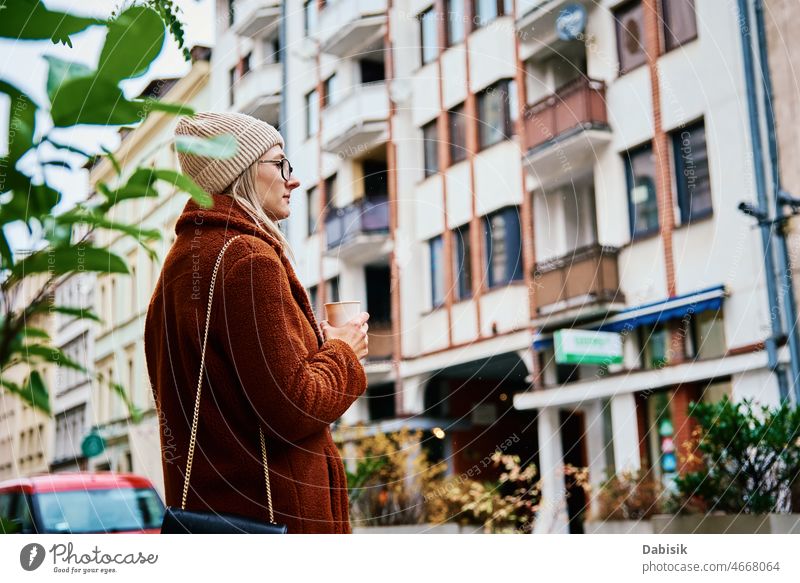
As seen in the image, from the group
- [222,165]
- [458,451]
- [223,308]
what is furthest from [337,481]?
[458,451]

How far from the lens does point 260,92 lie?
14.5 ft

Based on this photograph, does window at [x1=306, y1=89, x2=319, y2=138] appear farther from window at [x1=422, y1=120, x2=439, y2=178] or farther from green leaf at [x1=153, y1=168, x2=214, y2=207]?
green leaf at [x1=153, y1=168, x2=214, y2=207]

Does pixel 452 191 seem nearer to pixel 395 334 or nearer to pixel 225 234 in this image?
pixel 395 334

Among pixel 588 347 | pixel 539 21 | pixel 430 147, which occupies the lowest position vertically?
pixel 588 347

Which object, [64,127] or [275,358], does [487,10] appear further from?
[64,127]

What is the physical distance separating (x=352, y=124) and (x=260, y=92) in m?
0.91

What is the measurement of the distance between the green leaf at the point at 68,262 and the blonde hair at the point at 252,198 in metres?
0.71

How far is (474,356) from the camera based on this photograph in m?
6.35

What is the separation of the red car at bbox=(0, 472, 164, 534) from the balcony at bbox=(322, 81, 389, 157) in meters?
1.93

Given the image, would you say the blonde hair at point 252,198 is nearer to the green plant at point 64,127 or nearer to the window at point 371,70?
the green plant at point 64,127

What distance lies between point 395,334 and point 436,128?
1415 millimetres

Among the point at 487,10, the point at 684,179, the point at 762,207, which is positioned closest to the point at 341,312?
the point at 762,207

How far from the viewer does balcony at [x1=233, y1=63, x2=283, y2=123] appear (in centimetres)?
431
